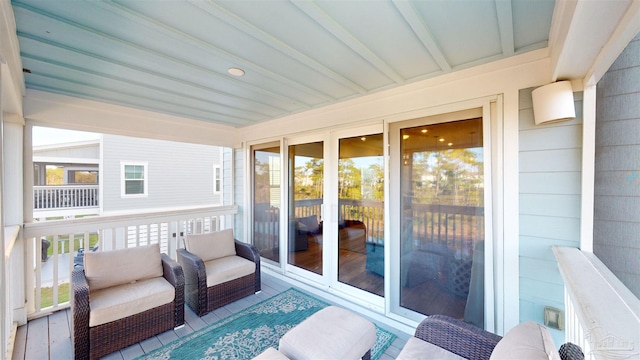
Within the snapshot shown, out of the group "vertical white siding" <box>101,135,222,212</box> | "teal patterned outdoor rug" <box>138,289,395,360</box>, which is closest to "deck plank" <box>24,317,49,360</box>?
"teal patterned outdoor rug" <box>138,289,395,360</box>

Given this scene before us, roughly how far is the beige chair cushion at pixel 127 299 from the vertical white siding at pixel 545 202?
322 centimetres

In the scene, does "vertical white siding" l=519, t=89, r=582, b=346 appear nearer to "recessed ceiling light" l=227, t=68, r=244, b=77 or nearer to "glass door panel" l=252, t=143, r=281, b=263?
"recessed ceiling light" l=227, t=68, r=244, b=77

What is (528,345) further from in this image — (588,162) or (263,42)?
(263,42)

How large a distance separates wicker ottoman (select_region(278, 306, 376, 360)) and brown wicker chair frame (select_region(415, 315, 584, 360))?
0.39 metres

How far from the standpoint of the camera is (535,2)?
1.33 metres

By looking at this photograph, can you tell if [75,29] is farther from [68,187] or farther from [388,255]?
[68,187]

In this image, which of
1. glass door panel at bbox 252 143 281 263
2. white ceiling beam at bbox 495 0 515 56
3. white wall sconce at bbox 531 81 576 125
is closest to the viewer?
white ceiling beam at bbox 495 0 515 56

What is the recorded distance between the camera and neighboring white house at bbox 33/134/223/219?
6422 millimetres

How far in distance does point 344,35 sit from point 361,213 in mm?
1957

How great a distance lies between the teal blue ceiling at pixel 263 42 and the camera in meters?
1.39

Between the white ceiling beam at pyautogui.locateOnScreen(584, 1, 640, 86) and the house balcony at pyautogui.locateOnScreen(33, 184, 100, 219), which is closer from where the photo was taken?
the white ceiling beam at pyautogui.locateOnScreen(584, 1, 640, 86)

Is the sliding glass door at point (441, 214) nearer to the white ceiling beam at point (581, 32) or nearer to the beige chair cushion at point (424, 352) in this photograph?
the white ceiling beam at point (581, 32)

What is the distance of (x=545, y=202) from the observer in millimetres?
1817

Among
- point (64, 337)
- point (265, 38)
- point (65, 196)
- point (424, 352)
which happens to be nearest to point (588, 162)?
point (424, 352)
